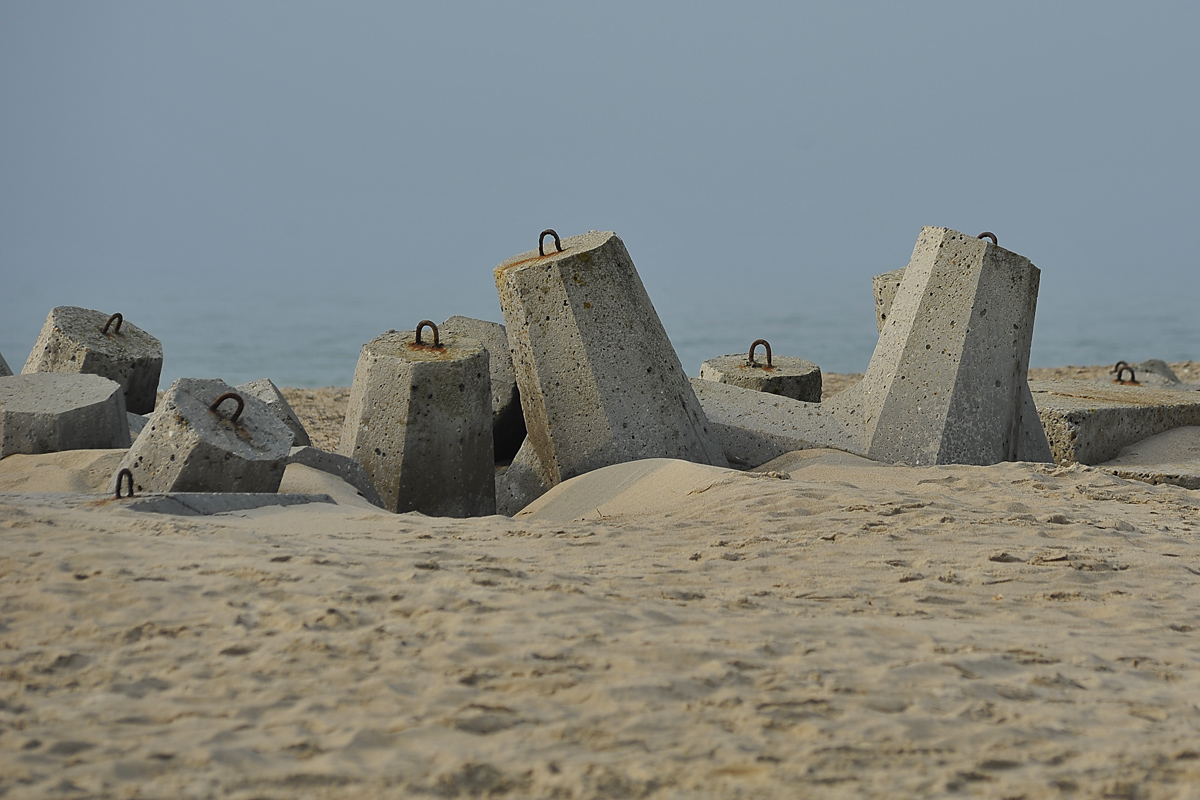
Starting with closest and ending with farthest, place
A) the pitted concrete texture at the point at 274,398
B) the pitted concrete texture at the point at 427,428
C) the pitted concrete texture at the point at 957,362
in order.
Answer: the pitted concrete texture at the point at 427,428
the pitted concrete texture at the point at 957,362
the pitted concrete texture at the point at 274,398

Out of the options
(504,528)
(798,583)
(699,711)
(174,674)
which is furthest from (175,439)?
(699,711)

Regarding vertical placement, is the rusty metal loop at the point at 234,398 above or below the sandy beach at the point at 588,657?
above

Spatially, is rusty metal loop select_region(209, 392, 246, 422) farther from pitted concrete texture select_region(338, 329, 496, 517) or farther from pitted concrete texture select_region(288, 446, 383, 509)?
pitted concrete texture select_region(338, 329, 496, 517)

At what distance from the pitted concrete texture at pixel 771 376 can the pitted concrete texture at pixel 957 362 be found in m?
1.65

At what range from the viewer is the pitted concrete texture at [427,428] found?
6.21 m

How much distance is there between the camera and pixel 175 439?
16.9ft

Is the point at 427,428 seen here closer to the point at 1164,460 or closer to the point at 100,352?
the point at 100,352

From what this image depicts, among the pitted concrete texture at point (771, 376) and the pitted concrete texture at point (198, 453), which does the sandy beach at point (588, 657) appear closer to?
the pitted concrete texture at point (198, 453)

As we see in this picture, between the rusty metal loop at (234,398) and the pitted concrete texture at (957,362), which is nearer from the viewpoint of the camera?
the rusty metal loop at (234,398)

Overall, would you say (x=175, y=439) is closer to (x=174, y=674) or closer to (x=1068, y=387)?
(x=174, y=674)

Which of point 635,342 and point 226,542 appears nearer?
point 226,542

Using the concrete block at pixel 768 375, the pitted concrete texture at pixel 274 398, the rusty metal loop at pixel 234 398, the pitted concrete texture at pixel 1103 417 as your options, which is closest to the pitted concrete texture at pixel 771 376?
the concrete block at pixel 768 375

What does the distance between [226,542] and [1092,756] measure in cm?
296

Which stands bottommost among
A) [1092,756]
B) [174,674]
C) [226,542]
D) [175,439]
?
[1092,756]
